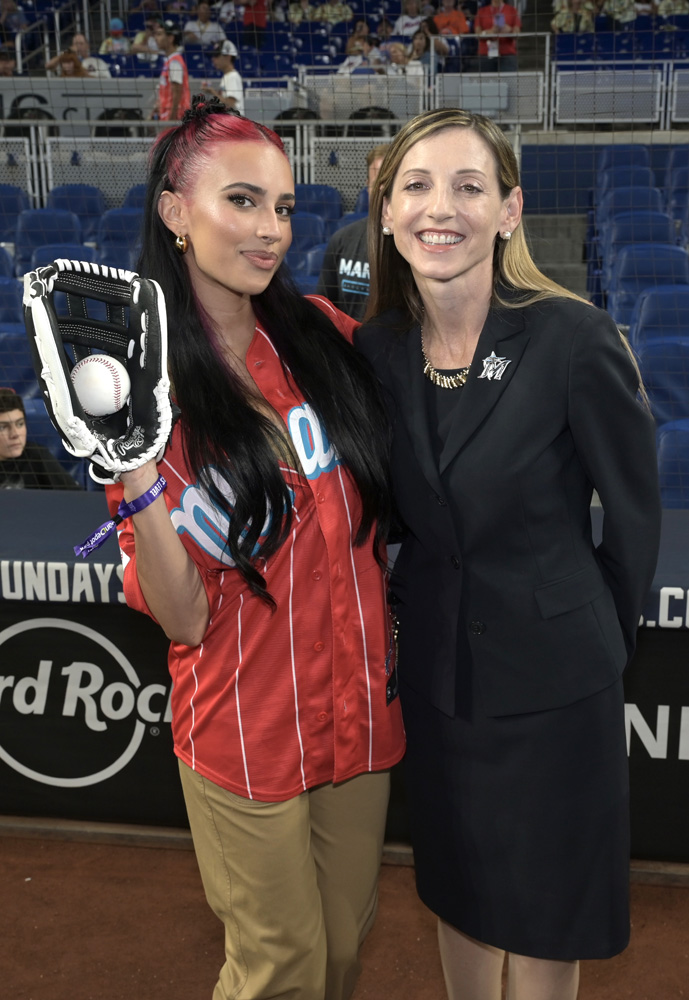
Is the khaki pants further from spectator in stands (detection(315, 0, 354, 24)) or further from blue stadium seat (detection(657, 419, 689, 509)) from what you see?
spectator in stands (detection(315, 0, 354, 24))

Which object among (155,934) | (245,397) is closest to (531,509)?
(245,397)

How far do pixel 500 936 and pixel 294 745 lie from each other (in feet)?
1.66

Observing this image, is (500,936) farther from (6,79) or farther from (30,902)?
(6,79)

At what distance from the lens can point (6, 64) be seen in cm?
1038

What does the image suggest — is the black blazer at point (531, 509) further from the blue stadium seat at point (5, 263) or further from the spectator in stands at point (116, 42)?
the spectator in stands at point (116, 42)

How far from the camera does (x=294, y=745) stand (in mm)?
1670

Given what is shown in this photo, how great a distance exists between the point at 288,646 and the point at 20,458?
250cm

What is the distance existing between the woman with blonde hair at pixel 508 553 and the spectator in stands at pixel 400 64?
23.3ft

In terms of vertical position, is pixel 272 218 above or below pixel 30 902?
above

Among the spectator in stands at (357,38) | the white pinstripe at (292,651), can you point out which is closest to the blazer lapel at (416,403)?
the white pinstripe at (292,651)

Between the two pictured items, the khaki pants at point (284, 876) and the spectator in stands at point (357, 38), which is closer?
the khaki pants at point (284, 876)

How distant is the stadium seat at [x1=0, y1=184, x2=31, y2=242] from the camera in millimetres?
7945

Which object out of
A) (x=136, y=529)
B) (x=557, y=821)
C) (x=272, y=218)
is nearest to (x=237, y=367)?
(x=272, y=218)

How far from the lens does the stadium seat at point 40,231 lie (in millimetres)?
7336
